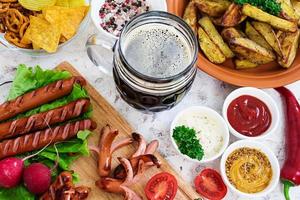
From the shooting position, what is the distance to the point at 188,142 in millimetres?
2348

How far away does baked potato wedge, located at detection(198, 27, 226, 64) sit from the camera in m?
2.42

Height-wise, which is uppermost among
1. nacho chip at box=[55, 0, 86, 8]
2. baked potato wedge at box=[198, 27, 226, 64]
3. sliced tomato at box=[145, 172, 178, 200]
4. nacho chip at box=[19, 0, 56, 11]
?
nacho chip at box=[19, 0, 56, 11]

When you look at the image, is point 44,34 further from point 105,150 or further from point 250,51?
point 250,51

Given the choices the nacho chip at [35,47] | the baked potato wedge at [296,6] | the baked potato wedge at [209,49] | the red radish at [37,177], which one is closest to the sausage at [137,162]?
the red radish at [37,177]

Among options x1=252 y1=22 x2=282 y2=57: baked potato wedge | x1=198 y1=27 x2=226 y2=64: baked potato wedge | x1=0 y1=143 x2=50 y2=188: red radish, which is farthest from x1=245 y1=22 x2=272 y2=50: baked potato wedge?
x1=0 y1=143 x2=50 y2=188: red radish

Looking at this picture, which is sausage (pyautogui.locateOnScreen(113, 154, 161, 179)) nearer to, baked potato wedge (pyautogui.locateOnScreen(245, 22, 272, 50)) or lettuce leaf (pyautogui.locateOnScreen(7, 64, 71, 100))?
lettuce leaf (pyautogui.locateOnScreen(7, 64, 71, 100))

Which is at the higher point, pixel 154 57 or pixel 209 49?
pixel 154 57

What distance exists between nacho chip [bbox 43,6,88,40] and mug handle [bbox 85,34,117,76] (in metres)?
0.14

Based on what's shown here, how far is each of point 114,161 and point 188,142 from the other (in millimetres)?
297

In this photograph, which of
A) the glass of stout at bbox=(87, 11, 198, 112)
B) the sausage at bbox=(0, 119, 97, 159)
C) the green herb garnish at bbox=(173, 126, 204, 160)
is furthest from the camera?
the green herb garnish at bbox=(173, 126, 204, 160)

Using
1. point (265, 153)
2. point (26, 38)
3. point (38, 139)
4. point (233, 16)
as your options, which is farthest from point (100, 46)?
point (265, 153)

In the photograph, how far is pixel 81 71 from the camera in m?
2.54

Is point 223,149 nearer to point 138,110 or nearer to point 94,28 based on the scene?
point 138,110

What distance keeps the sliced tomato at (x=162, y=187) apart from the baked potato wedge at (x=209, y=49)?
503mm
